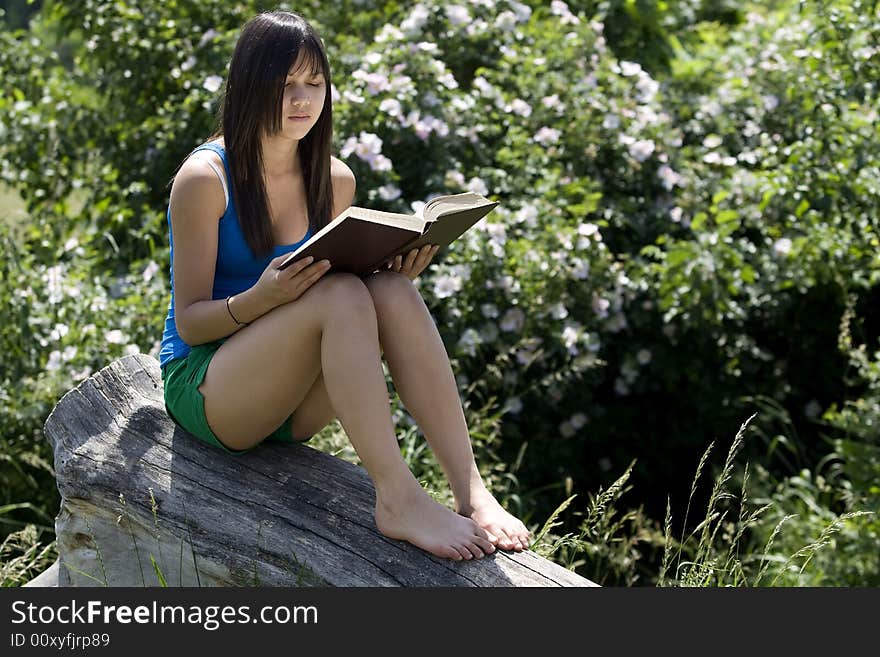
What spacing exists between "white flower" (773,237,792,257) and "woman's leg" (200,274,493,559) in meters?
2.22

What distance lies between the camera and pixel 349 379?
2.22 meters

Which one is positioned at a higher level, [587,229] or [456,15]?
[456,15]

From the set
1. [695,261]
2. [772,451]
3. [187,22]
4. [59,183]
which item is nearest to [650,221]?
[695,261]

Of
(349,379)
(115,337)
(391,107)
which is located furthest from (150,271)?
(349,379)

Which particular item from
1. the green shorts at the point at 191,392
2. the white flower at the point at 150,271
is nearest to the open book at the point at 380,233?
the green shorts at the point at 191,392

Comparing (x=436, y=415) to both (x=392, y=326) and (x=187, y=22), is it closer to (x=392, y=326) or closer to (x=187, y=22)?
(x=392, y=326)

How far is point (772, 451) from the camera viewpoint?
431 centimetres

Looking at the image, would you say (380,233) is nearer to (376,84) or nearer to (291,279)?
(291,279)

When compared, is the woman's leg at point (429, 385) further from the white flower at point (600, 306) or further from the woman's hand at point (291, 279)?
the white flower at point (600, 306)

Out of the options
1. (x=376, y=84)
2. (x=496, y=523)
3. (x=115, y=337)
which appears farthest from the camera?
(x=376, y=84)

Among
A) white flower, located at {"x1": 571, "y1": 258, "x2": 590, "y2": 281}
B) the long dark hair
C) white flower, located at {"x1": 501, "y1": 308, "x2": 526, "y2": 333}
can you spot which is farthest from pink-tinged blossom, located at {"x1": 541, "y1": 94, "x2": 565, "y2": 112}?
the long dark hair

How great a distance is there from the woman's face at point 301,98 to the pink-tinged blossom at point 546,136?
180cm

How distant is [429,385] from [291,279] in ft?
1.21

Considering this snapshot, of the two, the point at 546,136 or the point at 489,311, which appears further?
the point at 546,136
